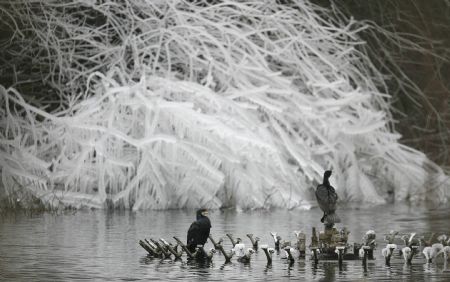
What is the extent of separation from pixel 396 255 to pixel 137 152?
1236 centimetres

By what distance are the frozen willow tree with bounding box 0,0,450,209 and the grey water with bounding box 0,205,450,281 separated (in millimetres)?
1091

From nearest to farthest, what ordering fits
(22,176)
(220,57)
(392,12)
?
(22,176) < (220,57) < (392,12)

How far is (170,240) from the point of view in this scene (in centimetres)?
2734

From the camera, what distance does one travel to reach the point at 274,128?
38.6m

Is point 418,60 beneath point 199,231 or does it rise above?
above

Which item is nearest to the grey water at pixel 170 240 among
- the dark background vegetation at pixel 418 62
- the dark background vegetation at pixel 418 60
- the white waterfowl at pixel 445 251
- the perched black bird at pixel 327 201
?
the white waterfowl at pixel 445 251

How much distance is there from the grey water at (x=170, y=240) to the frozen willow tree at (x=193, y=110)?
3.58 ft

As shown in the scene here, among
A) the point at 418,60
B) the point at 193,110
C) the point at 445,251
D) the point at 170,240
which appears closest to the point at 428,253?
the point at 445,251

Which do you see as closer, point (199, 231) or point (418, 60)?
point (199, 231)

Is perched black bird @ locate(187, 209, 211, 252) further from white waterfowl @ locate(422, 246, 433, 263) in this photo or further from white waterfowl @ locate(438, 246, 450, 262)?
white waterfowl @ locate(438, 246, 450, 262)

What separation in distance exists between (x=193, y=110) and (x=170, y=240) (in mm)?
9565

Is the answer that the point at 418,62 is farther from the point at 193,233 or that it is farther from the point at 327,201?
the point at 193,233

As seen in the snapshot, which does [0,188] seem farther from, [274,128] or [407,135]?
[407,135]

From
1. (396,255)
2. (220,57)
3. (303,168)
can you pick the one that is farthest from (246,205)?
(396,255)
